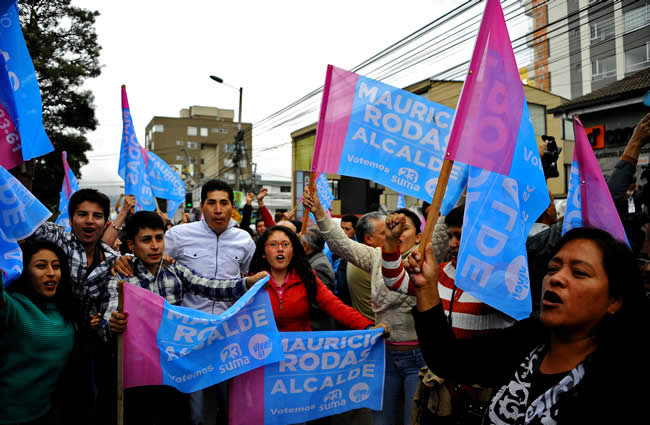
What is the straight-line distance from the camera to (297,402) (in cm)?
344

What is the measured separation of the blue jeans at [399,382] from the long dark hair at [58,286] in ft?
7.35

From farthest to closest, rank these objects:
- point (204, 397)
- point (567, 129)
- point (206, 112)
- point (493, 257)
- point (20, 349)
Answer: point (206, 112)
point (567, 129)
point (204, 397)
point (20, 349)
point (493, 257)

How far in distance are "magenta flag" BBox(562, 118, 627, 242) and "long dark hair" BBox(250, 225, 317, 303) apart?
192cm

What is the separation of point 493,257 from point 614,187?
1.21 meters

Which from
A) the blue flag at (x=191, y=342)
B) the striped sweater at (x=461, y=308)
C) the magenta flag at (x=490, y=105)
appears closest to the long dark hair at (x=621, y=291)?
the magenta flag at (x=490, y=105)

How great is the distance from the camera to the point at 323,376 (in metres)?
3.50

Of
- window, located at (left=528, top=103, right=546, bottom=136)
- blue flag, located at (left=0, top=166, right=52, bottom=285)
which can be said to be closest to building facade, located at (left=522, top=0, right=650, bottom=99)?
window, located at (left=528, top=103, right=546, bottom=136)

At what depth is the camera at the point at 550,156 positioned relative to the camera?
395 cm

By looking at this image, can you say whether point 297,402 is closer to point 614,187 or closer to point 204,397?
point 204,397

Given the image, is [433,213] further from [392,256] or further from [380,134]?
[380,134]

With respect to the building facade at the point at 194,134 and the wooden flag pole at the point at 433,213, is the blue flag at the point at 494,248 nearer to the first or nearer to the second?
the wooden flag pole at the point at 433,213

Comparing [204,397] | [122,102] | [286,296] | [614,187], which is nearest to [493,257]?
[614,187]

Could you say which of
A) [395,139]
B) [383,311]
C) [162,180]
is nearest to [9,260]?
[383,311]

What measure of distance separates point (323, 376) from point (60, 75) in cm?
1581
